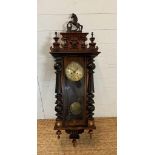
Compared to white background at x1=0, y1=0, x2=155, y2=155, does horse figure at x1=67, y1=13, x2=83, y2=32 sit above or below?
above

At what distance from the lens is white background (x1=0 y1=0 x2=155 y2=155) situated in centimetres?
94

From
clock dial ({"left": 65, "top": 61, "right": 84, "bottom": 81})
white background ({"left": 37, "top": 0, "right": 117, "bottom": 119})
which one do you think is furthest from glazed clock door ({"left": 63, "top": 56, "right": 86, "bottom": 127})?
white background ({"left": 37, "top": 0, "right": 117, "bottom": 119})

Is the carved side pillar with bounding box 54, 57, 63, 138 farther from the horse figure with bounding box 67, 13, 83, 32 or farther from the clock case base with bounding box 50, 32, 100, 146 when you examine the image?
the horse figure with bounding box 67, 13, 83, 32

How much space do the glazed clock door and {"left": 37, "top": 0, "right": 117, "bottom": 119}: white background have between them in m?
0.15

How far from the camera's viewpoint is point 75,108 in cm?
137

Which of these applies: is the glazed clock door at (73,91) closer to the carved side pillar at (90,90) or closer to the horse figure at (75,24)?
the carved side pillar at (90,90)

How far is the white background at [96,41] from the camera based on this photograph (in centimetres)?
144
